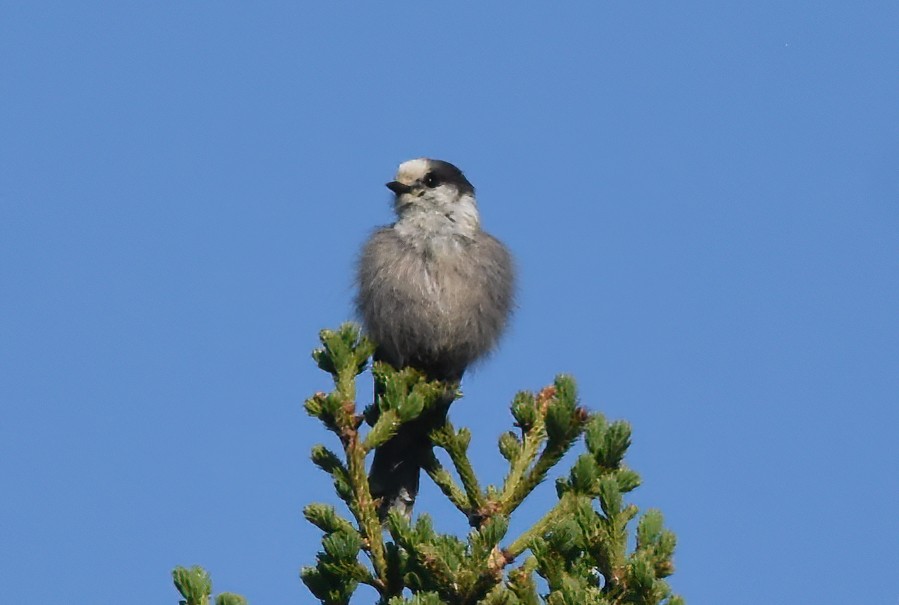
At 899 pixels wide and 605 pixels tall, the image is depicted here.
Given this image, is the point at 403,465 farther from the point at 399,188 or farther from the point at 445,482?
the point at 399,188

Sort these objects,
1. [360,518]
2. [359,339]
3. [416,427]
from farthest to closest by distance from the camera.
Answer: [416,427] → [359,339] → [360,518]

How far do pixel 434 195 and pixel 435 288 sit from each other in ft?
2.21

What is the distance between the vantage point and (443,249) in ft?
20.5

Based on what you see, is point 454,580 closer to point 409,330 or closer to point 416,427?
point 416,427

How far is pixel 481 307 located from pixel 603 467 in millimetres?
2164

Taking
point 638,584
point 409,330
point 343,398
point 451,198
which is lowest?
point 638,584

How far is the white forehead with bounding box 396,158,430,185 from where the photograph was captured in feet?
22.2

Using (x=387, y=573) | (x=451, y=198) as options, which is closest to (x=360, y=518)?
(x=387, y=573)

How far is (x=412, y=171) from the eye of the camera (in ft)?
22.3

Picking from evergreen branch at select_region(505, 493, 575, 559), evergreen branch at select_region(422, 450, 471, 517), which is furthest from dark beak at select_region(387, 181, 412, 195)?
evergreen branch at select_region(505, 493, 575, 559)

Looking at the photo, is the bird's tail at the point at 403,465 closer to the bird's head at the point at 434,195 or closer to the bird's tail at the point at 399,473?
the bird's tail at the point at 399,473

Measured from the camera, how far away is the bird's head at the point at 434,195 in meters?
6.48

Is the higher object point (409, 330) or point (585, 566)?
point (409, 330)

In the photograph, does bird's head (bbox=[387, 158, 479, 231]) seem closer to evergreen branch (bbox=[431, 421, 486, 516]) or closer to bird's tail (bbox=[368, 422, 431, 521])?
bird's tail (bbox=[368, 422, 431, 521])
